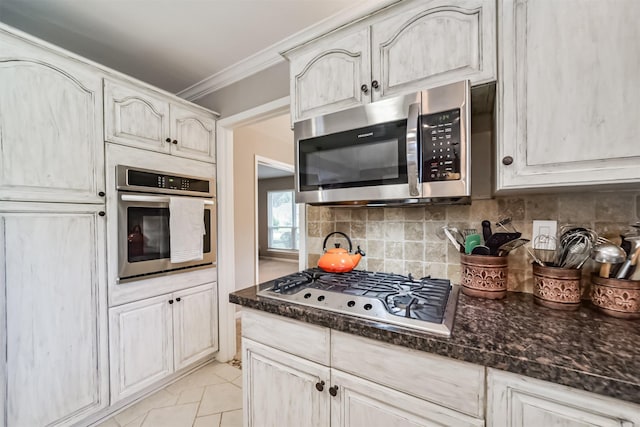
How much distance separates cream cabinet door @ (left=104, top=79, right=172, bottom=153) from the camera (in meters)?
1.60

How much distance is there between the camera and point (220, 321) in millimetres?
2258

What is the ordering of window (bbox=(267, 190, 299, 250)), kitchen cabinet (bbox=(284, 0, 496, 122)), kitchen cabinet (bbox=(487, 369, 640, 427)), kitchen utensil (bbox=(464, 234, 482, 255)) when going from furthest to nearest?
window (bbox=(267, 190, 299, 250))
kitchen utensil (bbox=(464, 234, 482, 255))
kitchen cabinet (bbox=(284, 0, 496, 122))
kitchen cabinet (bbox=(487, 369, 640, 427))

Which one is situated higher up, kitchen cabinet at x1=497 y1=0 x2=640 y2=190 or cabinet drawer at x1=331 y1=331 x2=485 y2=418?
kitchen cabinet at x1=497 y1=0 x2=640 y2=190

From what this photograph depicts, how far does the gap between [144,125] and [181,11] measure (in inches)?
29.3

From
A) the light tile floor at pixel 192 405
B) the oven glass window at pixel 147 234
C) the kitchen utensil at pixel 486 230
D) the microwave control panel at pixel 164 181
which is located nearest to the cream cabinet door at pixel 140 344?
the light tile floor at pixel 192 405

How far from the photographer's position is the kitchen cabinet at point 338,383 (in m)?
0.76

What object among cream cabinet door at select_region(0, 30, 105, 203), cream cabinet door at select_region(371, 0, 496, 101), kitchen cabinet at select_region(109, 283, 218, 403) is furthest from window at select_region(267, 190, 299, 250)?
cream cabinet door at select_region(371, 0, 496, 101)

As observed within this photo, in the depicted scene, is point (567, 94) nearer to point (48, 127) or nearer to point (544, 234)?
point (544, 234)

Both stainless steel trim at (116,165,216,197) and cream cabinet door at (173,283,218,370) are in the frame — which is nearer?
stainless steel trim at (116,165,216,197)

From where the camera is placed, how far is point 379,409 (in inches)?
34.3

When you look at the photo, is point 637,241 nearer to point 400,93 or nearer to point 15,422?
point 400,93

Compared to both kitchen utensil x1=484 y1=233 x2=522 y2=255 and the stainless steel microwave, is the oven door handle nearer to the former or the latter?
the stainless steel microwave

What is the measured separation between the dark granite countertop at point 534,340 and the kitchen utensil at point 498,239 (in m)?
0.22

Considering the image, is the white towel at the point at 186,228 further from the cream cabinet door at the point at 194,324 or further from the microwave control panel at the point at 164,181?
the cream cabinet door at the point at 194,324
